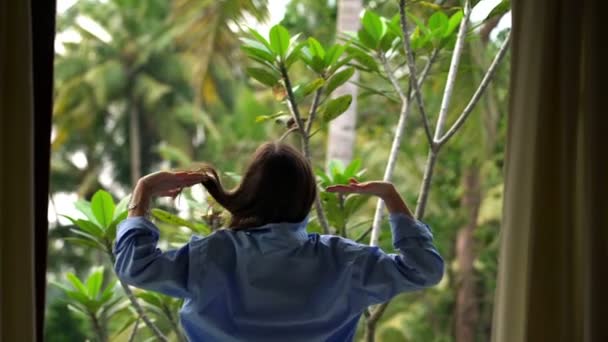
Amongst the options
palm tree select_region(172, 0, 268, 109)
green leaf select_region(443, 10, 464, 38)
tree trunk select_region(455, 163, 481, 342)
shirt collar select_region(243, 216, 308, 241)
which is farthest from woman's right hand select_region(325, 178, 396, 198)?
tree trunk select_region(455, 163, 481, 342)

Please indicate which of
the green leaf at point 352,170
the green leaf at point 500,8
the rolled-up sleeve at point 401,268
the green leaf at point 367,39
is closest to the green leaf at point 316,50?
the green leaf at point 367,39

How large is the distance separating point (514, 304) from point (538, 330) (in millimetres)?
59

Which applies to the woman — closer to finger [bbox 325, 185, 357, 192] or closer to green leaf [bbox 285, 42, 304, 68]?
finger [bbox 325, 185, 357, 192]

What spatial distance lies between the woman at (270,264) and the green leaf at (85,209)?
49 centimetres

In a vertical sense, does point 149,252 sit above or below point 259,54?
below

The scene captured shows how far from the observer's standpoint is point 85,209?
6.14 feet

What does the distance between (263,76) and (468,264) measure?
4.33 m

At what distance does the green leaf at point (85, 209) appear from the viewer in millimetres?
1852

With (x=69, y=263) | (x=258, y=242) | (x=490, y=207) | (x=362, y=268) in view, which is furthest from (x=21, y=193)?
(x=69, y=263)

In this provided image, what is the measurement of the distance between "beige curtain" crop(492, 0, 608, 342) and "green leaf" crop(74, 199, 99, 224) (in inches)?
33.8

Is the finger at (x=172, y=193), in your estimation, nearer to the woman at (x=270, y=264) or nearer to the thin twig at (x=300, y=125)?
the woman at (x=270, y=264)

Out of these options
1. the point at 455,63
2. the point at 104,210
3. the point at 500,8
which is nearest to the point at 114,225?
the point at 104,210

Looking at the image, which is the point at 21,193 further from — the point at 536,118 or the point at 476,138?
the point at 476,138

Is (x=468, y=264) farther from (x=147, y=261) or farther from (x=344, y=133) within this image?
(x=147, y=261)
